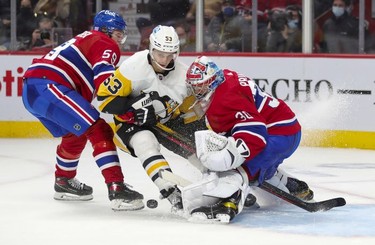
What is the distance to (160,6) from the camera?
902 centimetres

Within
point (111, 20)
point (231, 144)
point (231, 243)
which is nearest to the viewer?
point (231, 243)

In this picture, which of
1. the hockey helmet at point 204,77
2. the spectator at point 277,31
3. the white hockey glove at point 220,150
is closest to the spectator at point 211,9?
the spectator at point 277,31

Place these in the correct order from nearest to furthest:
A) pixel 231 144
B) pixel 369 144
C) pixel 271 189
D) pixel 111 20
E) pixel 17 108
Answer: pixel 231 144, pixel 271 189, pixel 111 20, pixel 369 144, pixel 17 108

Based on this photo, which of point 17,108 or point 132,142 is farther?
point 17,108

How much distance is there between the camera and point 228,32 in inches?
348

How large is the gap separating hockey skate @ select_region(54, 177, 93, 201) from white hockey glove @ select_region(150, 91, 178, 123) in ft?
2.31

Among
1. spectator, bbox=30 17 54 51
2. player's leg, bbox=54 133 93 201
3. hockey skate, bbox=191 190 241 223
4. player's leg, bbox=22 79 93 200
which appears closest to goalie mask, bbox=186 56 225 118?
hockey skate, bbox=191 190 241 223

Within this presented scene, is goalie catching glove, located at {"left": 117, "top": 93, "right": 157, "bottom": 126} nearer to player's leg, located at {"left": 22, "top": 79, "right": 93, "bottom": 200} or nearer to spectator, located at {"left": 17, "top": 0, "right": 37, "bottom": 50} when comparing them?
player's leg, located at {"left": 22, "top": 79, "right": 93, "bottom": 200}

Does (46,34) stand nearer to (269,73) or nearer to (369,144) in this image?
(269,73)

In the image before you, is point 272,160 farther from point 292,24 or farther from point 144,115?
point 292,24

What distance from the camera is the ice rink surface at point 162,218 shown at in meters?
4.37

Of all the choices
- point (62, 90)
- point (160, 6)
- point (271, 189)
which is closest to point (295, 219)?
point (271, 189)

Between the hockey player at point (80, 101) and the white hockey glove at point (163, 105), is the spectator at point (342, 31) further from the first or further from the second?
the white hockey glove at point (163, 105)

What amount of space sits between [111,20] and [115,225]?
124 cm
